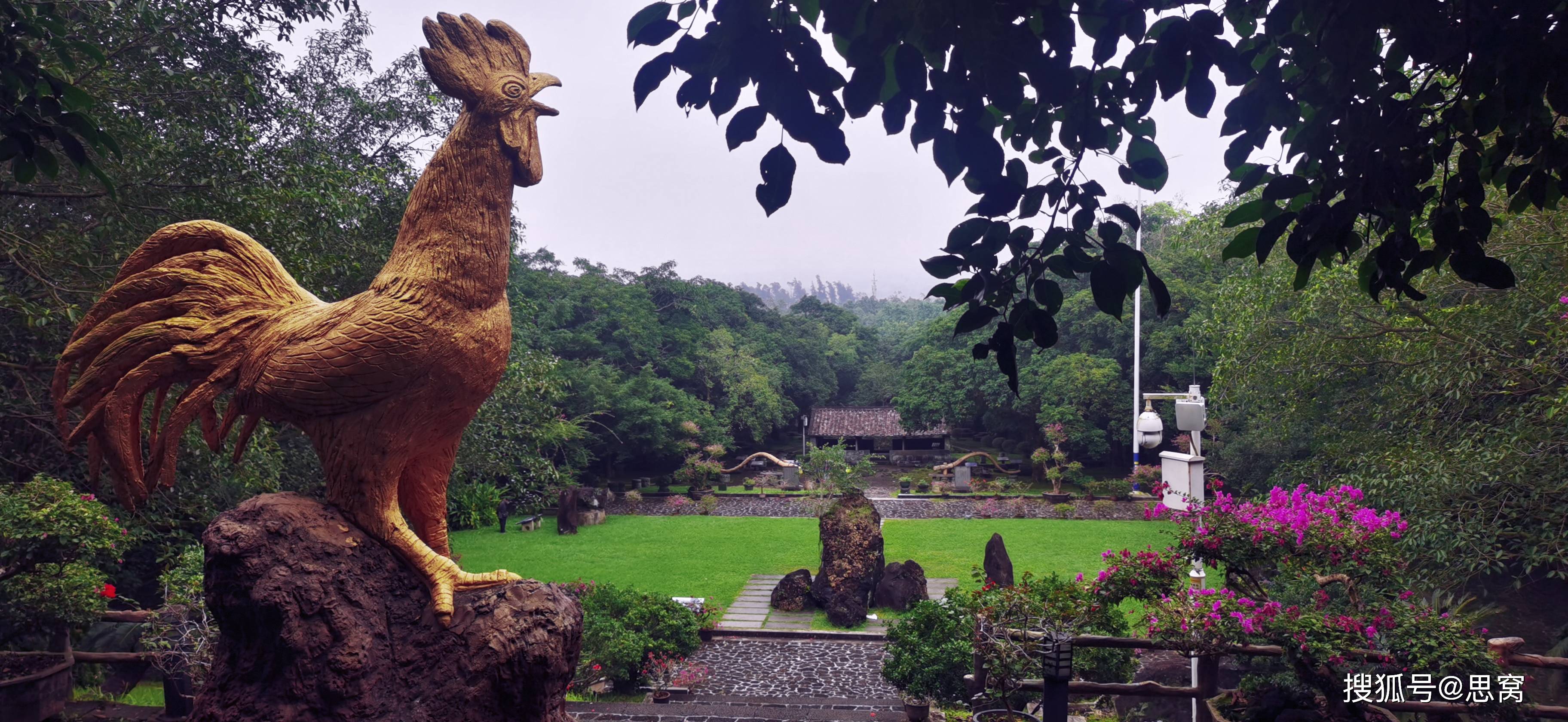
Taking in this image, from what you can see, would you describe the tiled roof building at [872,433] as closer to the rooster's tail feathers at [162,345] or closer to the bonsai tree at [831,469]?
the bonsai tree at [831,469]

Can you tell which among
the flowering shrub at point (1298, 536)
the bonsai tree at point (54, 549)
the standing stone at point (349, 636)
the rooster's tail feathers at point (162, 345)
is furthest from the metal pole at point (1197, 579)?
the bonsai tree at point (54, 549)

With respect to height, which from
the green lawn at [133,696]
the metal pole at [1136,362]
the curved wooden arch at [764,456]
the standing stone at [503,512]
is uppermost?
the metal pole at [1136,362]

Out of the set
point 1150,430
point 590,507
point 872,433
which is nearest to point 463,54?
point 1150,430

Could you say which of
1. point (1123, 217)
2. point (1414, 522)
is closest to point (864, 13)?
point (1123, 217)

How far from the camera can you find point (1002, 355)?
5.29 feet

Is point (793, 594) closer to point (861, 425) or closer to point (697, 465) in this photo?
point (697, 465)

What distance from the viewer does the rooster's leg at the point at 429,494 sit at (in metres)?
3.29

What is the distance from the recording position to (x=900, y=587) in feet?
34.2

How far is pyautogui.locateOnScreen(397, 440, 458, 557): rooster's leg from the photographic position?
329cm

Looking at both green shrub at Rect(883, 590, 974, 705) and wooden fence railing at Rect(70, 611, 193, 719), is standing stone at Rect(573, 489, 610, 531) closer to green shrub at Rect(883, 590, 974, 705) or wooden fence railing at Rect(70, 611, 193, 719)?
wooden fence railing at Rect(70, 611, 193, 719)

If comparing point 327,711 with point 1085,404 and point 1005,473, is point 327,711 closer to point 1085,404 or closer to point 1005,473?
point 1085,404

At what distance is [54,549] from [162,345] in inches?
126

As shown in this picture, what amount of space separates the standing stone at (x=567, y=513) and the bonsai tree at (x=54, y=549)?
10071 mm

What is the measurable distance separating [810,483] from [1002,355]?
62.2 ft
